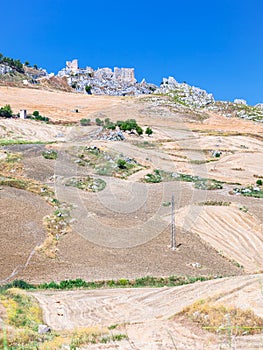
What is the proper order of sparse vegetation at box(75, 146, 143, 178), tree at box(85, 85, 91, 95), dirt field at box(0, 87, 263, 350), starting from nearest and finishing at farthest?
dirt field at box(0, 87, 263, 350) < sparse vegetation at box(75, 146, 143, 178) < tree at box(85, 85, 91, 95)

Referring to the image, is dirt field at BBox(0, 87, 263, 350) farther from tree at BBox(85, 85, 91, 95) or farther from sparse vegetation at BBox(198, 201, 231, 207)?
tree at BBox(85, 85, 91, 95)

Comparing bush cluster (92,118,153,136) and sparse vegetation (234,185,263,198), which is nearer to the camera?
sparse vegetation (234,185,263,198)

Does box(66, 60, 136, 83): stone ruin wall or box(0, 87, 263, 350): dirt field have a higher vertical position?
box(66, 60, 136, 83): stone ruin wall

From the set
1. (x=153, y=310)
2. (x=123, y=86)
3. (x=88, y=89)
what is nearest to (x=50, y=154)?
(x=153, y=310)

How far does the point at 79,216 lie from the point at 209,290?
10447 mm

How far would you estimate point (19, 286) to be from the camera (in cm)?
1413

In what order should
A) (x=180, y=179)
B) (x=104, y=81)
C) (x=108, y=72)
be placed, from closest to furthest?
(x=180, y=179), (x=104, y=81), (x=108, y=72)

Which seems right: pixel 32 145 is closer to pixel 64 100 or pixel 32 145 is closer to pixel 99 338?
pixel 99 338

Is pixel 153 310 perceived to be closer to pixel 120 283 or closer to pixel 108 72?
pixel 120 283

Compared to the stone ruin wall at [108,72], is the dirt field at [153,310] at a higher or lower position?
lower

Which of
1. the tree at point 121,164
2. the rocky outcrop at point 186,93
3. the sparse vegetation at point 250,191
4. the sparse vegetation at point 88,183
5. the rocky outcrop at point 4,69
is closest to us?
the sparse vegetation at point 88,183

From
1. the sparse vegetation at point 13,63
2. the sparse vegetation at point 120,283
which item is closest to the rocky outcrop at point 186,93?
the sparse vegetation at point 13,63

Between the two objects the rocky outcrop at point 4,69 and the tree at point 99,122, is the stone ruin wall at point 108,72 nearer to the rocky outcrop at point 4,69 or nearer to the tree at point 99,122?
the rocky outcrop at point 4,69

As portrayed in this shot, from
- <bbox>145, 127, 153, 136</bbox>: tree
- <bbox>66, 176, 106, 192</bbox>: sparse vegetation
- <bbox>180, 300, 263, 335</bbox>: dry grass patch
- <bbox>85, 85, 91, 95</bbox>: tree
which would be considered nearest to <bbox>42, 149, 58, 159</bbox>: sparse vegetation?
<bbox>66, 176, 106, 192</bbox>: sparse vegetation
